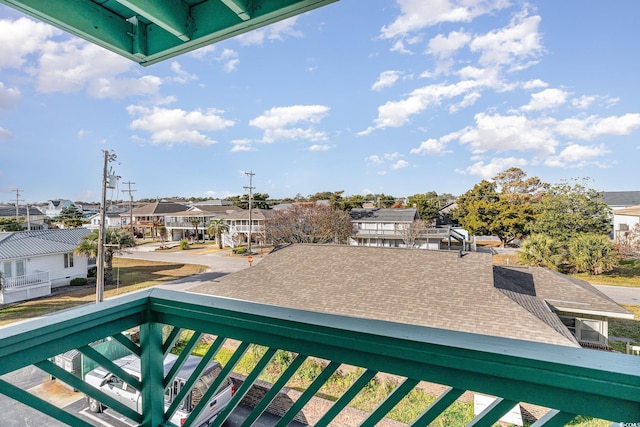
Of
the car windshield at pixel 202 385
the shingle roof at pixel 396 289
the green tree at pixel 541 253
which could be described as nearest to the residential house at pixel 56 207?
the shingle roof at pixel 396 289

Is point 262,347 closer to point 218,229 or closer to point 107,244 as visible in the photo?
point 107,244

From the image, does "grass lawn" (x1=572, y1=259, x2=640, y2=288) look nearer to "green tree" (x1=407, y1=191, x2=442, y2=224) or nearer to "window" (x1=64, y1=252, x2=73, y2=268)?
"green tree" (x1=407, y1=191, x2=442, y2=224)

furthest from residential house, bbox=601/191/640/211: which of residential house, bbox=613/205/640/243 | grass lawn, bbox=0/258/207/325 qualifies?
grass lawn, bbox=0/258/207/325

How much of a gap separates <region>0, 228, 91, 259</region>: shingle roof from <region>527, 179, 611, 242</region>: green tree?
2133 centimetres

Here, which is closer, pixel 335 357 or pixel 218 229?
pixel 335 357

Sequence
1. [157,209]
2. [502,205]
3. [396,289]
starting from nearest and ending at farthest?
[396,289] → [502,205] → [157,209]

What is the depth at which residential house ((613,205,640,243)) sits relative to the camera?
1474 cm

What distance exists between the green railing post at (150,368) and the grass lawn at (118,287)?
354 inches

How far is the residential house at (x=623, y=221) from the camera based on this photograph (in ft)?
48.3

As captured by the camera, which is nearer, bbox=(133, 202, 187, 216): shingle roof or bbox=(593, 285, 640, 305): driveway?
bbox=(593, 285, 640, 305): driveway

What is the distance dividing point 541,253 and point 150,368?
52.0ft

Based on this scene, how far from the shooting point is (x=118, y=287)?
10.5 metres

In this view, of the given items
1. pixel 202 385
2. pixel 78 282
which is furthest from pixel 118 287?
pixel 202 385

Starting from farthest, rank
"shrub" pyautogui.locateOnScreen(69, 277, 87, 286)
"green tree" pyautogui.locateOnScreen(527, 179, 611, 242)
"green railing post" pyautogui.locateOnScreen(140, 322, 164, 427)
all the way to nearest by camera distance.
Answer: "green tree" pyautogui.locateOnScreen(527, 179, 611, 242) → "shrub" pyautogui.locateOnScreen(69, 277, 87, 286) → "green railing post" pyautogui.locateOnScreen(140, 322, 164, 427)
